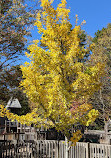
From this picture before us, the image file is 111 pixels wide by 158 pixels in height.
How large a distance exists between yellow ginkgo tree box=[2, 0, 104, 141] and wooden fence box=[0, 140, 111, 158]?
63.9 inches

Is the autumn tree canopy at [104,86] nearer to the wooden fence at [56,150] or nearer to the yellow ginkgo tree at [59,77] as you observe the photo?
the wooden fence at [56,150]

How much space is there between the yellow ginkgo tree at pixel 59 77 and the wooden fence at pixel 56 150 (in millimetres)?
1623

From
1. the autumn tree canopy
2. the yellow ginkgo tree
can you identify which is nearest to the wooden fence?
the yellow ginkgo tree

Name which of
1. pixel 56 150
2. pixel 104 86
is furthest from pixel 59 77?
pixel 104 86

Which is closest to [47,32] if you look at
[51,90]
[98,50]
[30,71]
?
[30,71]

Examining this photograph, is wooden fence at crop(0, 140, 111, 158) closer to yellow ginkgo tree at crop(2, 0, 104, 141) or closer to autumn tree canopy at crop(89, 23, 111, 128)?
yellow ginkgo tree at crop(2, 0, 104, 141)

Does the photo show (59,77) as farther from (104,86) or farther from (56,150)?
(104,86)

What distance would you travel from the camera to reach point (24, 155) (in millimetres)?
9922

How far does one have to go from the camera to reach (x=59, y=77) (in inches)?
281

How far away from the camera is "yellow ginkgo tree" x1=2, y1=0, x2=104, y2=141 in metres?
7.02

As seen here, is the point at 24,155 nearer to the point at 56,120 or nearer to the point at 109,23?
the point at 56,120

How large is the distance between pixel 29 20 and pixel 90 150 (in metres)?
8.35

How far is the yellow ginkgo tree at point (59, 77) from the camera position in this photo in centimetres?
702

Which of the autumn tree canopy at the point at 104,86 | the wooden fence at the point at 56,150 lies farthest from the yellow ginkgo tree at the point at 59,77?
the autumn tree canopy at the point at 104,86
